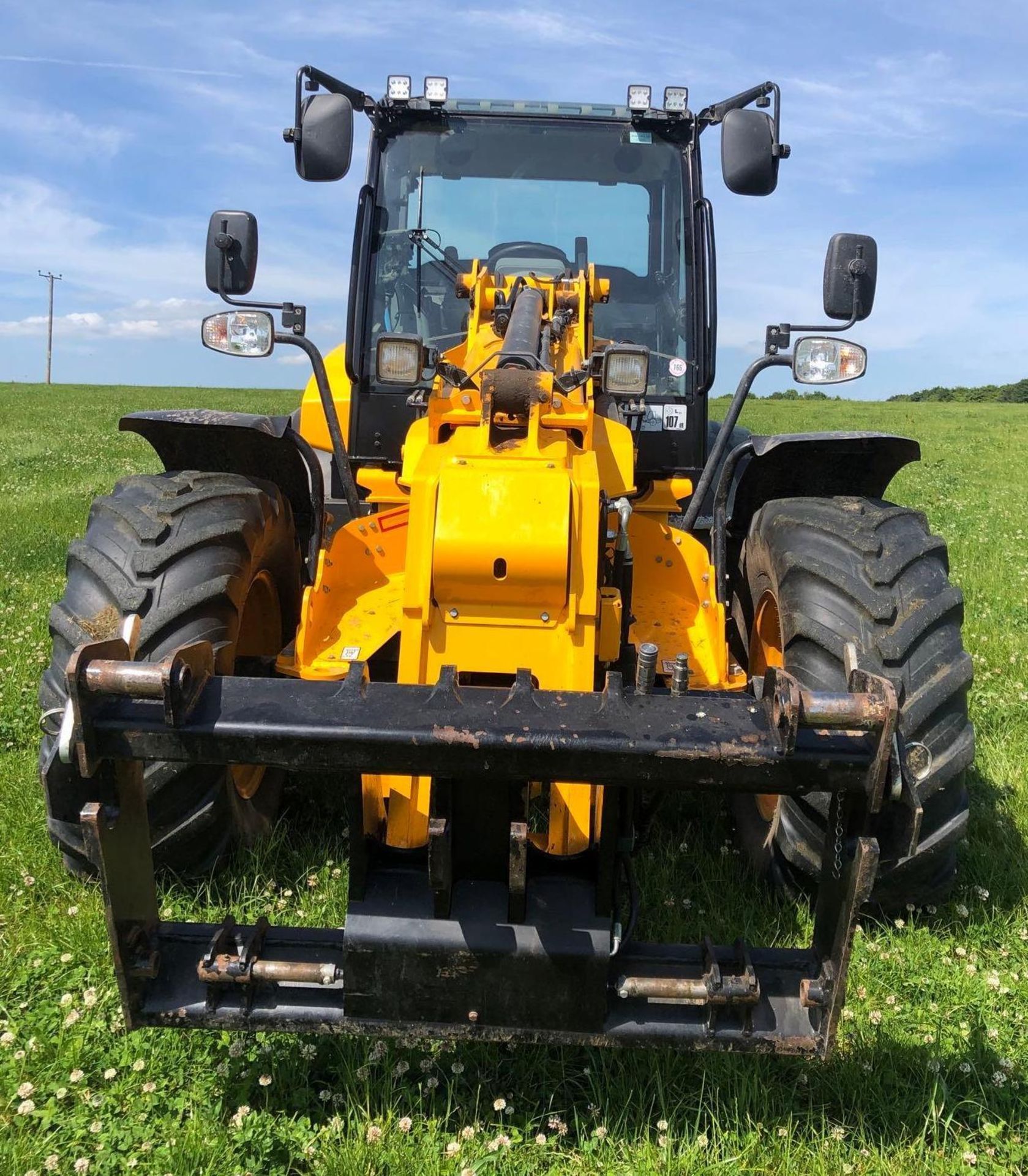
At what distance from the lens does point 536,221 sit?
15.9 ft

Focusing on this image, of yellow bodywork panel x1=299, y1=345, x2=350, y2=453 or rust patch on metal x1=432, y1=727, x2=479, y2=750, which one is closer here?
rust patch on metal x1=432, y1=727, x2=479, y2=750

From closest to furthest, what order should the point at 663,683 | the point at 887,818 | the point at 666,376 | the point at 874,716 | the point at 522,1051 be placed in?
the point at 874,716, the point at 887,818, the point at 522,1051, the point at 663,683, the point at 666,376

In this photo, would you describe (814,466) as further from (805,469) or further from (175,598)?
(175,598)

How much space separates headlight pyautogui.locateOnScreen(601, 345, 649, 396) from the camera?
3221 mm

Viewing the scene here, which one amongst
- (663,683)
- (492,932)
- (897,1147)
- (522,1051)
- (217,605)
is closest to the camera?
(492,932)

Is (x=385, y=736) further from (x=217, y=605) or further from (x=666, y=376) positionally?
(x=666, y=376)

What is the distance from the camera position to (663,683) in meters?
3.51

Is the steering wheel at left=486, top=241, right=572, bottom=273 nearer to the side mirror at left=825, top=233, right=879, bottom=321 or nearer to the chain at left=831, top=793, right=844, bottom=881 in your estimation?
the side mirror at left=825, top=233, right=879, bottom=321

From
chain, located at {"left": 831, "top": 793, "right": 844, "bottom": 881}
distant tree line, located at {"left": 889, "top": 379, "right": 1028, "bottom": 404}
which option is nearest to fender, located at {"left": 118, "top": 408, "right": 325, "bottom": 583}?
chain, located at {"left": 831, "top": 793, "right": 844, "bottom": 881}

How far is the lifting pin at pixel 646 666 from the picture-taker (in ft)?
7.62

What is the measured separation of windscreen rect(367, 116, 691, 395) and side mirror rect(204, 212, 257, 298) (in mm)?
834

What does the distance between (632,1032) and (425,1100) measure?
63 cm

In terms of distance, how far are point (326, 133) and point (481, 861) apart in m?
3.04

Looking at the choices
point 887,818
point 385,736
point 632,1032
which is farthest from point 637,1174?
point 385,736
